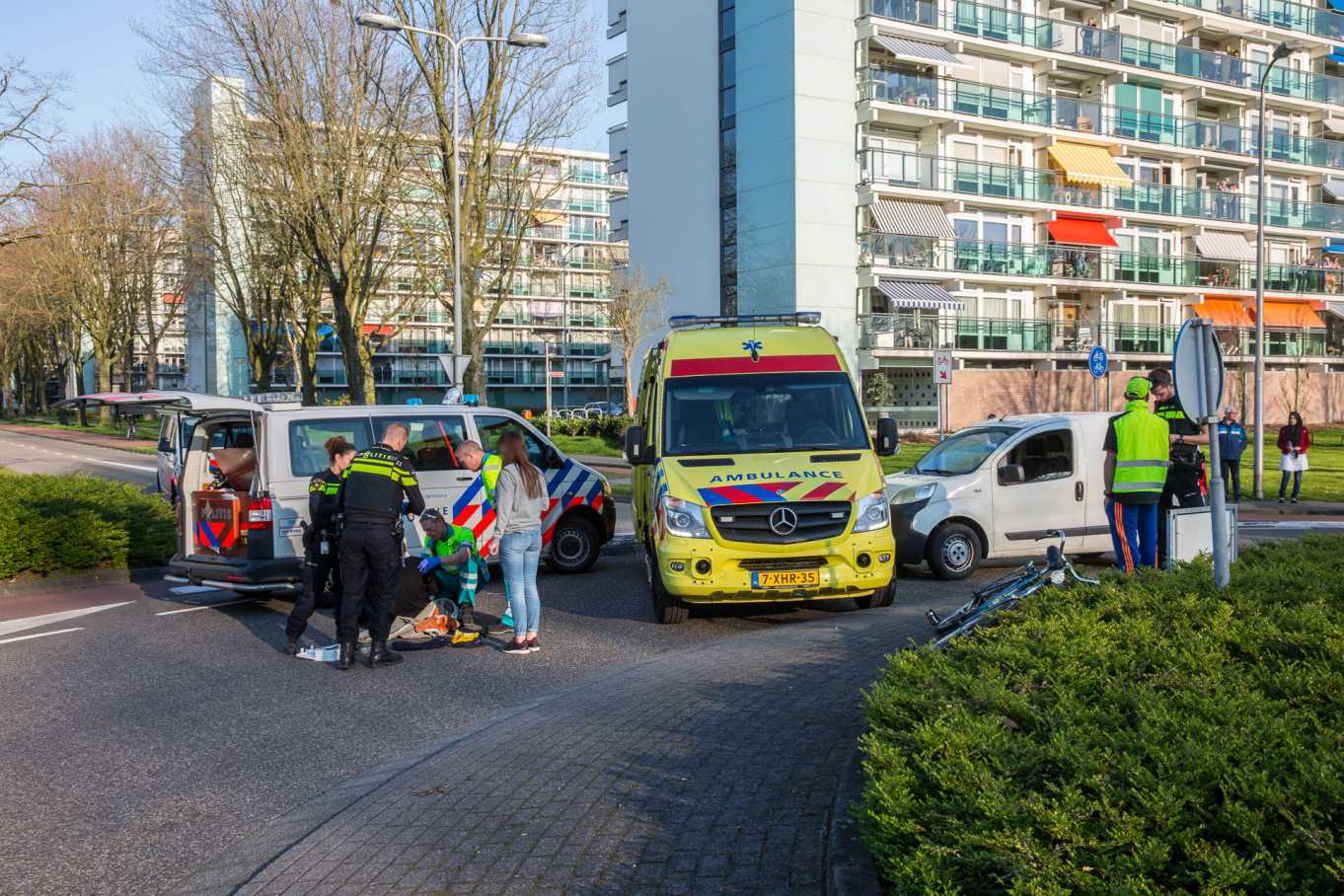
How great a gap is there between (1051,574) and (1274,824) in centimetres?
405

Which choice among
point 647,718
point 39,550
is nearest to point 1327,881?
point 647,718

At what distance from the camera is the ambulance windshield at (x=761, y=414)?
1061 cm

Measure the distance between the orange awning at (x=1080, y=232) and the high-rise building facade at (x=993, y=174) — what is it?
116 mm

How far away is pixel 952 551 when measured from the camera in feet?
41.8

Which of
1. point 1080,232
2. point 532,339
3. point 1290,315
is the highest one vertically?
point 1080,232

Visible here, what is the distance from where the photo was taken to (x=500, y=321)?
3610 inches

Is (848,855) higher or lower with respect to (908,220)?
lower

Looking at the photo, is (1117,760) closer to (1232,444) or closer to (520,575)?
(520,575)

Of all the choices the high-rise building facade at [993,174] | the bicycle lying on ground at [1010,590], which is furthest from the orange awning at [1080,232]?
the bicycle lying on ground at [1010,590]

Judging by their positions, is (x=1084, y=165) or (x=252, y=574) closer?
(x=252, y=574)

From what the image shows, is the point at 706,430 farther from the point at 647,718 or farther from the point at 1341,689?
the point at 1341,689

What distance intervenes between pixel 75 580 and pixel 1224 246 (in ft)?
170

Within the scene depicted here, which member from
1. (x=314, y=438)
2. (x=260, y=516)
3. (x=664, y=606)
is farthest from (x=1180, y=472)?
(x=260, y=516)

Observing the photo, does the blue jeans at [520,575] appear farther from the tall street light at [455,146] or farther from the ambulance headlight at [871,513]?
the tall street light at [455,146]
